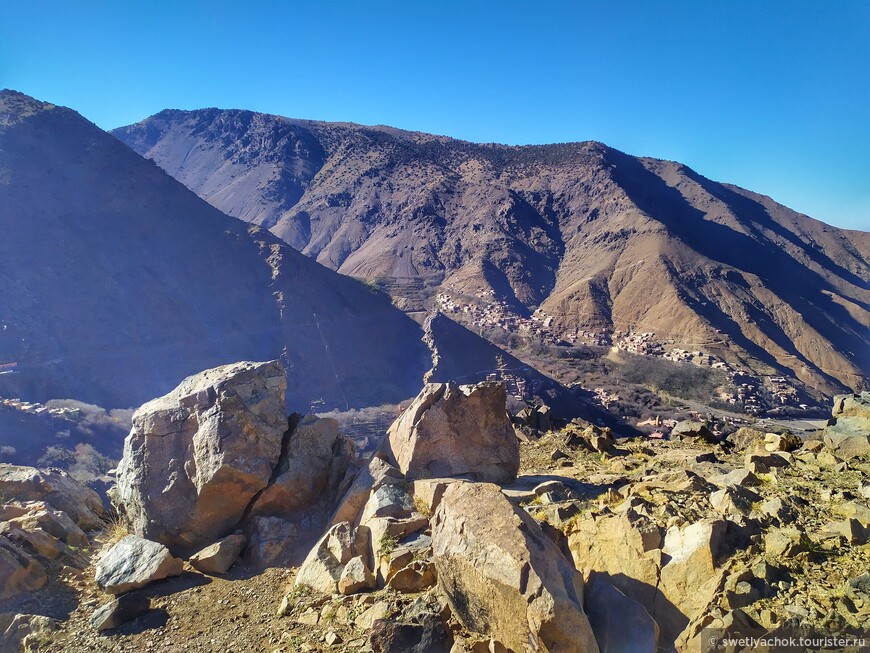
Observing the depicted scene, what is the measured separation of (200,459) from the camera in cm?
640

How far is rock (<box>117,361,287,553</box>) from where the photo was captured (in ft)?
20.6

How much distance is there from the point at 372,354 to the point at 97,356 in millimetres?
18545

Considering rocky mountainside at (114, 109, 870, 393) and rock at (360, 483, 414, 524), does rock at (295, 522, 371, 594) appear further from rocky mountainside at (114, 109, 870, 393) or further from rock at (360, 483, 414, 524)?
rocky mountainside at (114, 109, 870, 393)

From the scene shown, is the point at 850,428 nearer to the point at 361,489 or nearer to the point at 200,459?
the point at 361,489

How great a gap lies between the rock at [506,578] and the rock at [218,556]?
2795mm

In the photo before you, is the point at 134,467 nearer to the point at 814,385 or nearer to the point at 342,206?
the point at 814,385

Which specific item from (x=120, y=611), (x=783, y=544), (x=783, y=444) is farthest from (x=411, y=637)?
(x=783, y=444)

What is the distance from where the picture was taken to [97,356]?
35.2 m

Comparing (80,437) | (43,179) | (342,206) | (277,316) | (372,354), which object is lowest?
(80,437)

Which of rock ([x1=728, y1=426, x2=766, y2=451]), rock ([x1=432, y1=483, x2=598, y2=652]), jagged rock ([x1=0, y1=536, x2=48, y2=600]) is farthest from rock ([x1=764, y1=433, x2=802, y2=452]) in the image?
jagged rock ([x1=0, y1=536, x2=48, y2=600])

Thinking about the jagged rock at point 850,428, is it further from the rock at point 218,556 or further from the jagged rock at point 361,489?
the rock at point 218,556

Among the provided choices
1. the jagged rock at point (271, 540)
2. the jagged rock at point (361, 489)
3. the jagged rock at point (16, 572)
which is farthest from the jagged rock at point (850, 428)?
the jagged rock at point (16, 572)

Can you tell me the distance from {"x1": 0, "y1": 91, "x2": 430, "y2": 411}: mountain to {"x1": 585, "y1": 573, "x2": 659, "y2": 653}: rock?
33.7 m

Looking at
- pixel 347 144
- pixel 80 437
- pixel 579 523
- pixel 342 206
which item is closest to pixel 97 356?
pixel 80 437
